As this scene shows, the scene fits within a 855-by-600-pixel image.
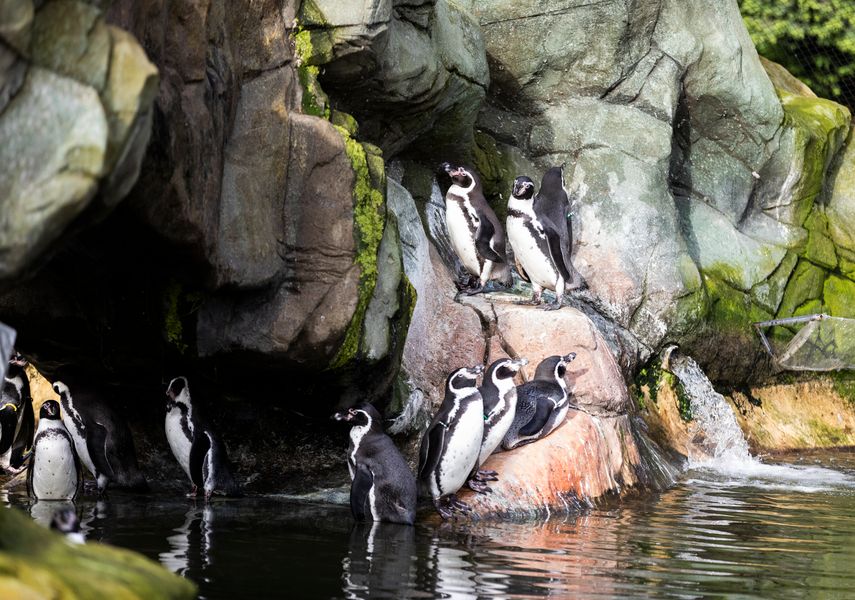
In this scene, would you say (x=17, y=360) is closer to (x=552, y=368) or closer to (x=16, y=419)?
(x=16, y=419)

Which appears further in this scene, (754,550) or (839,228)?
(839,228)

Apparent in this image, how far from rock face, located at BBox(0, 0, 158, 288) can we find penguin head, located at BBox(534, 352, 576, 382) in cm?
528

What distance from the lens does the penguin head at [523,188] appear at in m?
10.5

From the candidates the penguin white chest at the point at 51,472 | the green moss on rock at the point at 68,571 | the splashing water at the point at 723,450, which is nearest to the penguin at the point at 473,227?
the splashing water at the point at 723,450

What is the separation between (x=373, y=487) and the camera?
7.50 meters

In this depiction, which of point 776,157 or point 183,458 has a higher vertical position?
point 776,157

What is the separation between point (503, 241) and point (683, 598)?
5.51 meters

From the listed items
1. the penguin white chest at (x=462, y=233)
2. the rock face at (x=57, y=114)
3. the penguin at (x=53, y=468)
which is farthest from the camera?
the penguin white chest at (x=462, y=233)

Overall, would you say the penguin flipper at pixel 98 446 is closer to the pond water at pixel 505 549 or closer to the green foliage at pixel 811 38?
the pond water at pixel 505 549

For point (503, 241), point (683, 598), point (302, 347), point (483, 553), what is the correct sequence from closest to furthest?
point (683, 598)
point (483, 553)
point (302, 347)
point (503, 241)

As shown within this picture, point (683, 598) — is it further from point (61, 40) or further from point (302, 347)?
point (61, 40)

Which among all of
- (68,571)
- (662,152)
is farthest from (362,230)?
(662,152)

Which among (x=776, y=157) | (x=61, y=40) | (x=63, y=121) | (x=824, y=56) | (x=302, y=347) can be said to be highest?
(x=824, y=56)

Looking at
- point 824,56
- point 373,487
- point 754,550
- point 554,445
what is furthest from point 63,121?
point 824,56
